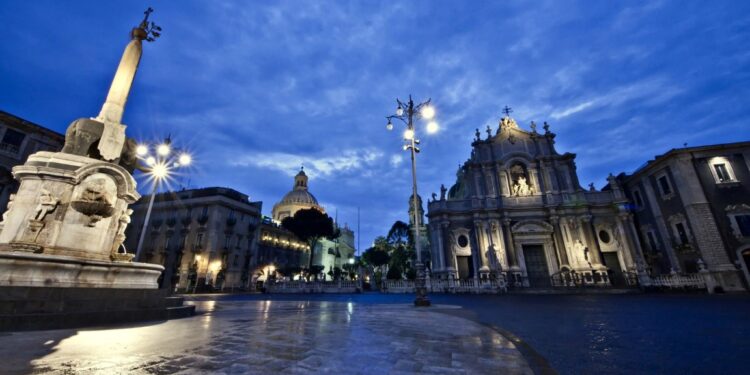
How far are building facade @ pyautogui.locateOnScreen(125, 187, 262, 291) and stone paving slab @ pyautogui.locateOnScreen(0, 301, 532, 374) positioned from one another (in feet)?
116

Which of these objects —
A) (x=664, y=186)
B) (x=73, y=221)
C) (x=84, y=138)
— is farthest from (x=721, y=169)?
(x=84, y=138)

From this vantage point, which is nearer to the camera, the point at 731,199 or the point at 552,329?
the point at 552,329

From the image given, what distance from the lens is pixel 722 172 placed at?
22.2 m

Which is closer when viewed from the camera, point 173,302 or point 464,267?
point 173,302

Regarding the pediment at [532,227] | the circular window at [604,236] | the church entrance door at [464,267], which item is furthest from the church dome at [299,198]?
the circular window at [604,236]

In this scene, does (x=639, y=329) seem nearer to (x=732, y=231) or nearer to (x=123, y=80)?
(x=123, y=80)

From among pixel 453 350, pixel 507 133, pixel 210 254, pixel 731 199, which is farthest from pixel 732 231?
pixel 210 254

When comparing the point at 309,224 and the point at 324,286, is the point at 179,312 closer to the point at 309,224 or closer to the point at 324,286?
the point at 324,286

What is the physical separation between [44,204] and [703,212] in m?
34.5

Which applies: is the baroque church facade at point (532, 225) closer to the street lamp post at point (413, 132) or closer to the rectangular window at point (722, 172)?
the rectangular window at point (722, 172)

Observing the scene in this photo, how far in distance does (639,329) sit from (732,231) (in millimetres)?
25064

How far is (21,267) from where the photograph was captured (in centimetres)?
526

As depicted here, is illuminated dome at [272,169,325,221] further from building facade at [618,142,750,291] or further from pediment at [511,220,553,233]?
building facade at [618,142,750,291]

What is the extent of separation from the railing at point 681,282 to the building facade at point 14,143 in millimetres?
47389
